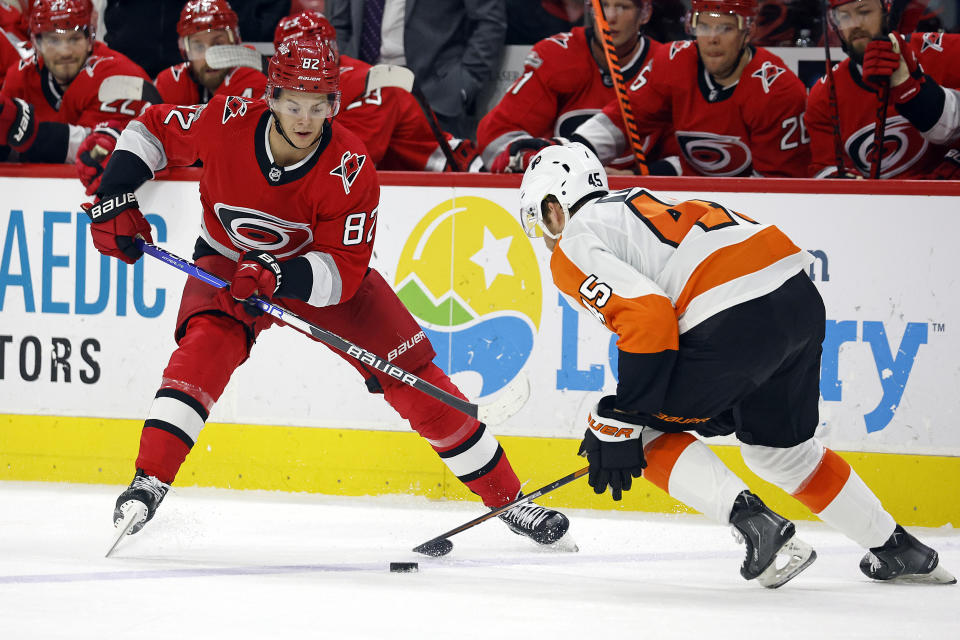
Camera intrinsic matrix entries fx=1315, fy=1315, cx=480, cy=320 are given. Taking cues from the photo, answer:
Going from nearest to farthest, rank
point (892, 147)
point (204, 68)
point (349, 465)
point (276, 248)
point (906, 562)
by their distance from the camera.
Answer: point (906, 562) → point (276, 248) → point (349, 465) → point (892, 147) → point (204, 68)

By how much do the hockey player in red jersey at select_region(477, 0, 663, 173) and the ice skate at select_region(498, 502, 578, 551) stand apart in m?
1.41

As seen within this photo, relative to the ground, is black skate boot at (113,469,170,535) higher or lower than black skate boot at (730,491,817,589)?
lower

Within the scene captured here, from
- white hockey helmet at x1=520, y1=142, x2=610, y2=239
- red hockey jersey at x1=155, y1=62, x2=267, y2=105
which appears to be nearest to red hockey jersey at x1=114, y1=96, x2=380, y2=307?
white hockey helmet at x1=520, y1=142, x2=610, y2=239

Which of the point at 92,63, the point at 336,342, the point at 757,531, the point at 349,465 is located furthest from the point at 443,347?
the point at 92,63

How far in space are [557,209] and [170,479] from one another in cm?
108

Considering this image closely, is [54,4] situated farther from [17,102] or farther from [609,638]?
[609,638]

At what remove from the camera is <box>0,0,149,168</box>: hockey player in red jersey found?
4285 millimetres

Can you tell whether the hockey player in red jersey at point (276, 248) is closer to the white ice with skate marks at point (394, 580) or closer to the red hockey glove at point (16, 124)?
the white ice with skate marks at point (394, 580)

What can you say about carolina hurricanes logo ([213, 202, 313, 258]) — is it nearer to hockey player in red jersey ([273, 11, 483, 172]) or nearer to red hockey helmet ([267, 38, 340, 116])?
red hockey helmet ([267, 38, 340, 116])

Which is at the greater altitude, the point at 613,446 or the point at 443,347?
the point at 613,446

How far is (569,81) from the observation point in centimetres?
436

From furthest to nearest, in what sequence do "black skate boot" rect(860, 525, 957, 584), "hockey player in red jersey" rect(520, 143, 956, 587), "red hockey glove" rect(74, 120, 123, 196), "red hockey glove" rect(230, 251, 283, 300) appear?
1. "red hockey glove" rect(74, 120, 123, 196)
2. "red hockey glove" rect(230, 251, 283, 300)
3. "black skate boot" rect(860, 525, 957, 584)
4. "hockey player in red jersey" rect(520, 143, 956, 587)

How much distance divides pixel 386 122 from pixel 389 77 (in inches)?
9.8

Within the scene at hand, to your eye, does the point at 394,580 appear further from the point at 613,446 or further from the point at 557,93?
the point at 557,93
